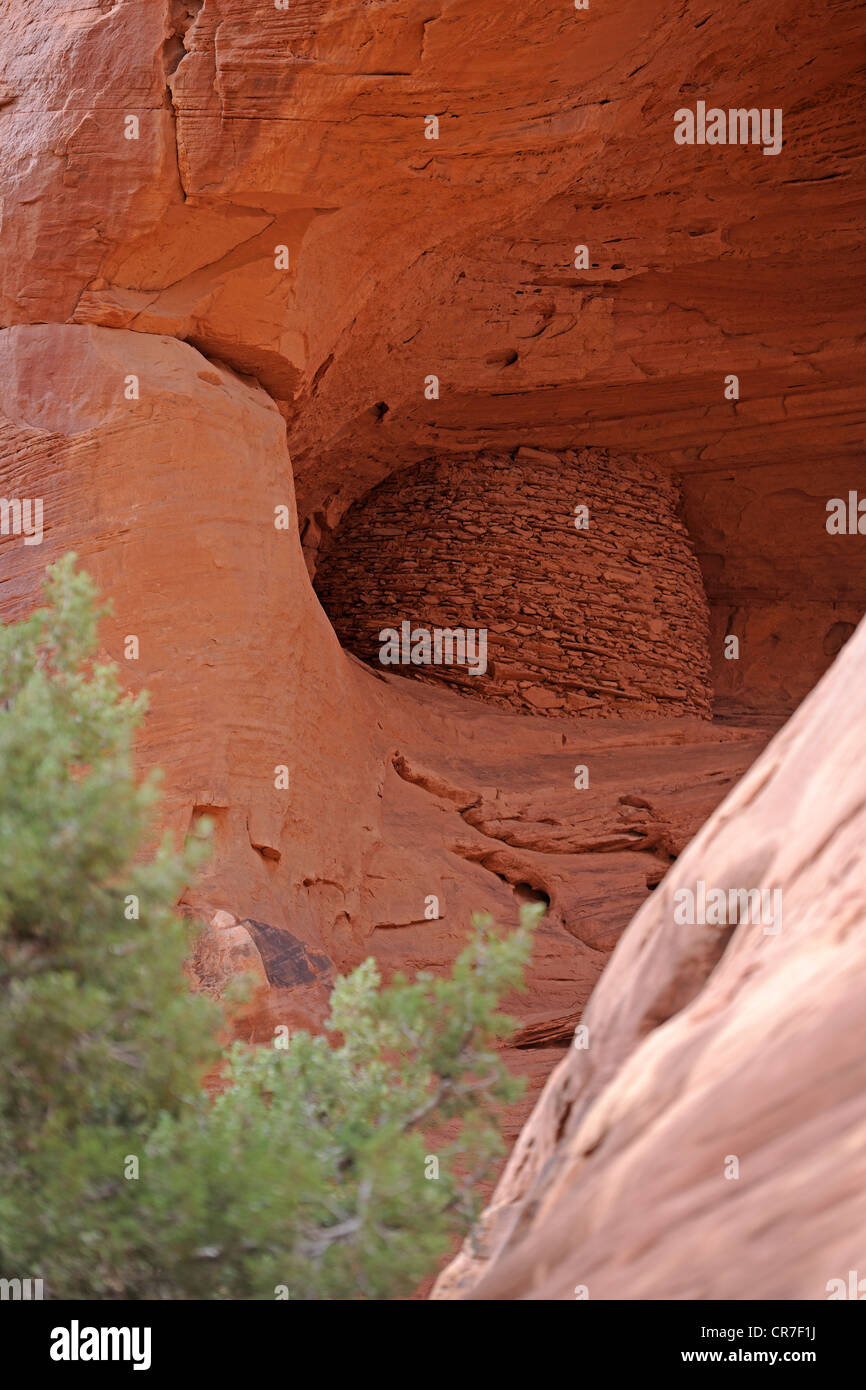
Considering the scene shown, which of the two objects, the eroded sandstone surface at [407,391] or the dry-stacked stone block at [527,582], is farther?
the dry-stacked stone block at [527,582]

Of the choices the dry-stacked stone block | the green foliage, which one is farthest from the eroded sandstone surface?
the green foliage

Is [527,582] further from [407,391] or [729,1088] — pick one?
[729,1088]

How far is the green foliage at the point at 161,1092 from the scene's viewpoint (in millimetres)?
2561

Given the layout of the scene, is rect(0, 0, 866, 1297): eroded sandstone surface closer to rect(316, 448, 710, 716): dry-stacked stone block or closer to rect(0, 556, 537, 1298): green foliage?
rect(316, 448, 710, 716): dry-stacked stone block

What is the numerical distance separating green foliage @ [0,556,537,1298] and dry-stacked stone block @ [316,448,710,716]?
284 inches

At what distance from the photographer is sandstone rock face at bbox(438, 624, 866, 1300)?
2.04m

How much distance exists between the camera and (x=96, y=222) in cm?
626

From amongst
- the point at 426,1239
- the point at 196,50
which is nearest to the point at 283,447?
the point at 196,50

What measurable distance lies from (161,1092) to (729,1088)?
1355 millimetres

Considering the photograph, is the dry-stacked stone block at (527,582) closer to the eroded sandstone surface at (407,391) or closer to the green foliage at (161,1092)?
the eroded sandstone surface at (407,391)

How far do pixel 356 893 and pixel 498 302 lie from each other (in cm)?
476

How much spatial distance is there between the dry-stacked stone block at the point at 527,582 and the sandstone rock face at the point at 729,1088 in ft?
24.1

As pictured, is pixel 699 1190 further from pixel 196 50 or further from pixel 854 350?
pixel 854 350

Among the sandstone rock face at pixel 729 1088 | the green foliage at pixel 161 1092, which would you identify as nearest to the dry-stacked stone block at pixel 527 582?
the green foliage at pixel 161 1092
